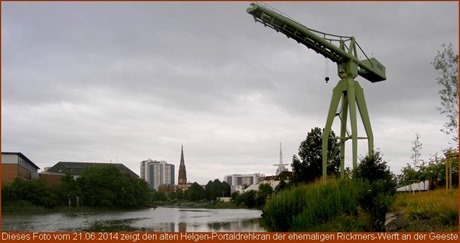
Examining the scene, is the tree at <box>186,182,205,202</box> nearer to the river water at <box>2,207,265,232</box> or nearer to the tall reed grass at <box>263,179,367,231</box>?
the river water at <box>2,207,265,232</box>

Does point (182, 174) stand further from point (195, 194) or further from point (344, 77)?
point (344, 77)

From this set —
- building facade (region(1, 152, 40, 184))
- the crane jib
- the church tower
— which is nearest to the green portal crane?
the crane jib

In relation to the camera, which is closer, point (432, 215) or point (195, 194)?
point (432, 215)

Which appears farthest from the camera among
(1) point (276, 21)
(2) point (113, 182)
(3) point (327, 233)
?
(2) point (113, 182)

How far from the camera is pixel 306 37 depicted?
2478 centimetres

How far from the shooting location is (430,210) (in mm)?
11266

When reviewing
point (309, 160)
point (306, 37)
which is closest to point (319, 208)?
point (306, 37)

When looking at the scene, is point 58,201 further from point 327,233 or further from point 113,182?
point 327,233

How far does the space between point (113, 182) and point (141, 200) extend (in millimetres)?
9033

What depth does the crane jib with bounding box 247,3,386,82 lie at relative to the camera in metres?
23.0

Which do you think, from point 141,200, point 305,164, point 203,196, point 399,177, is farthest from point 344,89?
point 203,196

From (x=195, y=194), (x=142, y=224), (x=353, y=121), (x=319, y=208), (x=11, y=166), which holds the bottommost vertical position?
(x=195, y=194)

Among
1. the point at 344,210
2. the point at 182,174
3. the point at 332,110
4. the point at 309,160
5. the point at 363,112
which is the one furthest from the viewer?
the point at 182,174

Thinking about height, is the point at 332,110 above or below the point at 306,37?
below
